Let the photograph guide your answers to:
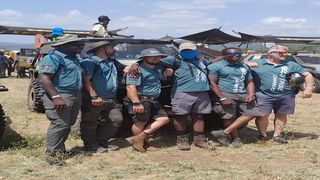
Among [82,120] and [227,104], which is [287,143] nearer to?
[227,104]

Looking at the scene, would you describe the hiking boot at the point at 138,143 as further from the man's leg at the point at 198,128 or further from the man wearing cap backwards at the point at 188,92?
the man's leg at the point at 198,128

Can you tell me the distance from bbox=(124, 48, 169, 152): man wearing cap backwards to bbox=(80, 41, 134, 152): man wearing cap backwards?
226 millimetres

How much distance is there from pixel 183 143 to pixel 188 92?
729 millimetres

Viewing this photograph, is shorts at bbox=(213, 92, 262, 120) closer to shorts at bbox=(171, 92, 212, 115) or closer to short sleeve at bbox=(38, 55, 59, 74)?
shorts at bbox=(171, 92, 212, 115)

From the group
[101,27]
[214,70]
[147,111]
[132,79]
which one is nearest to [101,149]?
[147,111]

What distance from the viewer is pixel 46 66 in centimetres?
567

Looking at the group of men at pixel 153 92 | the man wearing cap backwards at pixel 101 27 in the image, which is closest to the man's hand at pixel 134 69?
the group of men at pixel 153 92

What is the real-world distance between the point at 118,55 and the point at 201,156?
2487mm

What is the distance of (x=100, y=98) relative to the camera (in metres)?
6.30

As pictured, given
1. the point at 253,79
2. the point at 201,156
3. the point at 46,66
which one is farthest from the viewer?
the point at 253,79

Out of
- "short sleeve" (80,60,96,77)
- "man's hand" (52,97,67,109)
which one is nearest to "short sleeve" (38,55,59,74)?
"man's hand" (52,97,67,109)

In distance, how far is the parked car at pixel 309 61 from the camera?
1568cm

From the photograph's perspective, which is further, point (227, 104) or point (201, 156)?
point (227, 104)

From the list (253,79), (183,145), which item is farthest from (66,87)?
(253,79)
